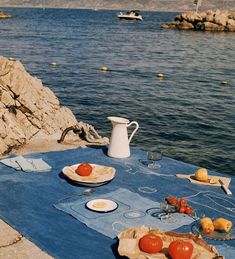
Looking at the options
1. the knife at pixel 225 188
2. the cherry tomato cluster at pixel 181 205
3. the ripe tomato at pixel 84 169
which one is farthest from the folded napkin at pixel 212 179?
the ripe tomato at pixel 84 169

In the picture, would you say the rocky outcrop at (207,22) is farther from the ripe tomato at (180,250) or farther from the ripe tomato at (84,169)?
the ripe tomato at (180,250)

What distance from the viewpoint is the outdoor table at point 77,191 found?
8516mm

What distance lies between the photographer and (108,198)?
10.4 metres

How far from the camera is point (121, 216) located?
9570mm

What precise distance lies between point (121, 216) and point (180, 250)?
7.75 ft

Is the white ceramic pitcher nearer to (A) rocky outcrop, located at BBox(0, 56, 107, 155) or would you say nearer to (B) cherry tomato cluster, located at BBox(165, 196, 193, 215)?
(A) rocky outcrop, located at BBox(0, 56, 107, 155)

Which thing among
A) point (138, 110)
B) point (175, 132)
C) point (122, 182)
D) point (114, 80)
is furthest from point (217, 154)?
point (114, 80)

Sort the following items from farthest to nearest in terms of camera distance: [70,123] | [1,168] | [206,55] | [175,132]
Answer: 1. [206,55]
2. [175,132]
3. [70,123]
4. [1,168]

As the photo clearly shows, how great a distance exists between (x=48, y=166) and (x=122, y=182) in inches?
87.7

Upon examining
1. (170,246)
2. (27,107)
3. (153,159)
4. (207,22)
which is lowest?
(153,159)

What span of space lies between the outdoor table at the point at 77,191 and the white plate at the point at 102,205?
549 mm

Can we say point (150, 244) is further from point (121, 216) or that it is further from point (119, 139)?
point (119, 139)

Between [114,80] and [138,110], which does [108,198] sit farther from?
[114,80]

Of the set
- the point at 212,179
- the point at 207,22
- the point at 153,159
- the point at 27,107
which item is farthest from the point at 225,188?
the point at 207,22
